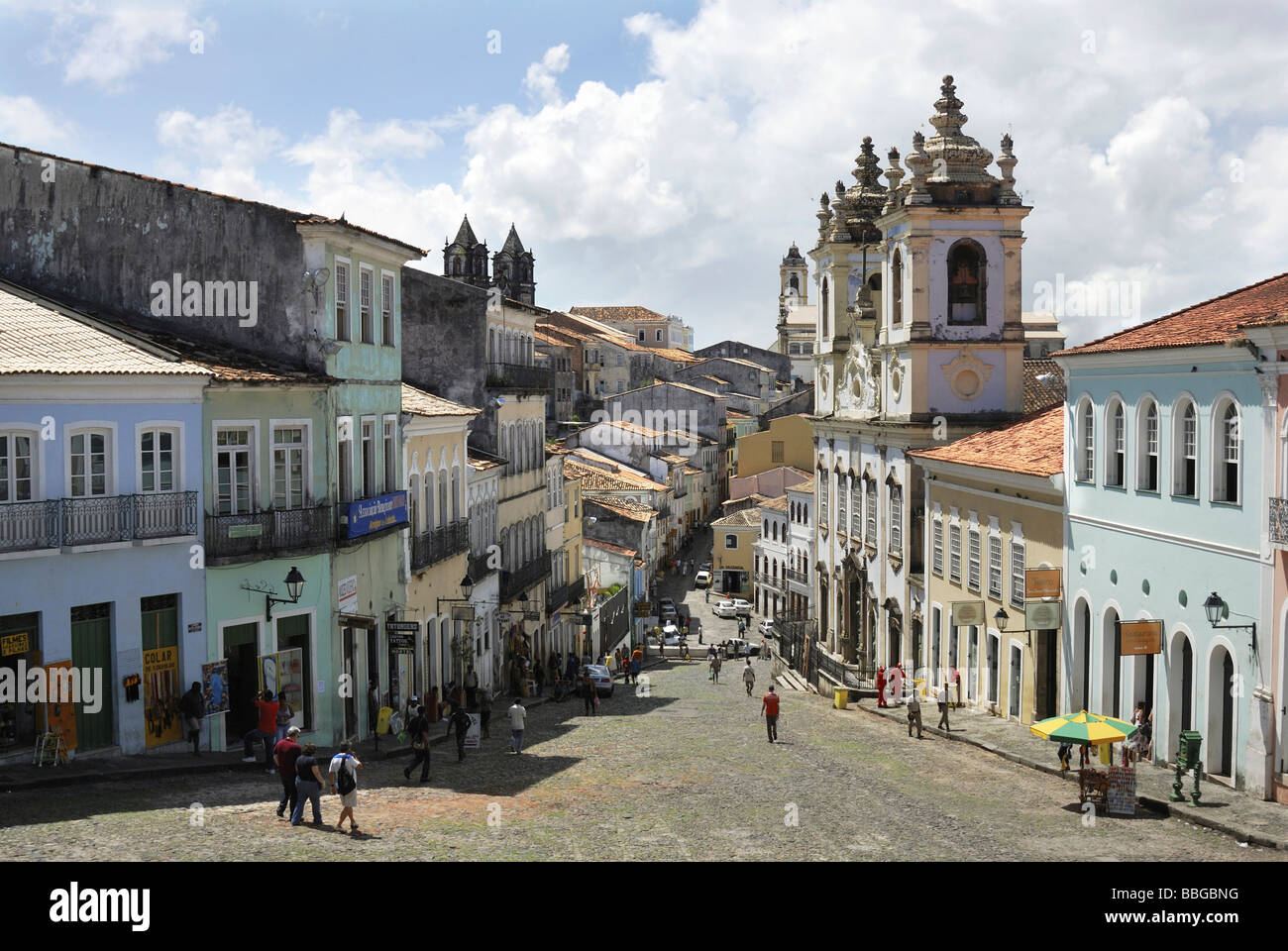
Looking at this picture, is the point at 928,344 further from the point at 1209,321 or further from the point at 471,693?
the point at 1209,321

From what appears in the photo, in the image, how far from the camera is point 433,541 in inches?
1319

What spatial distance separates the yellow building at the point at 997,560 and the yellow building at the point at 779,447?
176 ft

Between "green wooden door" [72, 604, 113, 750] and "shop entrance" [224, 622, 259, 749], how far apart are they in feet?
8.33

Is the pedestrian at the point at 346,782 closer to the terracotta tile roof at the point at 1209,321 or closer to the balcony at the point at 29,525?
the balcony at the point at 29,525

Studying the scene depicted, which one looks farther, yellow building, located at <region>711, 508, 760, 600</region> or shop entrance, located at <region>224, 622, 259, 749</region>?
yellow building, located at <region>711, 508, 760, 600</region>

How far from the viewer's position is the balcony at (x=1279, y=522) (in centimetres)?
2108

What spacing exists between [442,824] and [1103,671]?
1461cm

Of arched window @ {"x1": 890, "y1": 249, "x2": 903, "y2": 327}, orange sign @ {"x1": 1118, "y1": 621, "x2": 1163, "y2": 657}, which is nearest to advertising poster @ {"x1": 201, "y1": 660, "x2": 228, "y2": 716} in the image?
orange sign @ {"x1": 1118, "y1": 621, "x2": 1163, "y2": 657}

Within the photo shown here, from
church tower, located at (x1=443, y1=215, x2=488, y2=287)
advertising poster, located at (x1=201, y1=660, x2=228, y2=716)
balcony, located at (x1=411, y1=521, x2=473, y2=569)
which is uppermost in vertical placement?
church tower, located at (x1=443, y1=215, x2=488, y2=287)

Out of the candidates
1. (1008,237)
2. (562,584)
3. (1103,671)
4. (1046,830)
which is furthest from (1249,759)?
(562,584)

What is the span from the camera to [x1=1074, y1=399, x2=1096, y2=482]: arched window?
93.9ft

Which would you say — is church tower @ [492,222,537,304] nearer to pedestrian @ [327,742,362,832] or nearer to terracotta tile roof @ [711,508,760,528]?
terracotta tile roof @ [711,508,760,528]

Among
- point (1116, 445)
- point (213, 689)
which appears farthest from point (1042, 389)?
point (213, 689)

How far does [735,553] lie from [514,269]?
1309 inches
